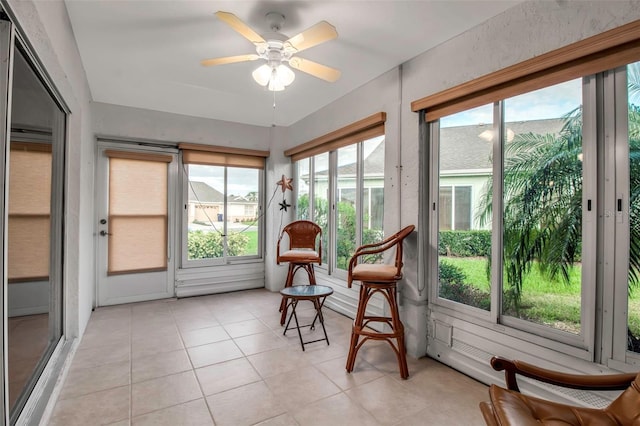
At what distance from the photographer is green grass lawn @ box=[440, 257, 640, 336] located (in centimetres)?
163

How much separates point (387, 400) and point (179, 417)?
4.21ft

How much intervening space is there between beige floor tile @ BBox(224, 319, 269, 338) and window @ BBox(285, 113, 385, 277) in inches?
45.2

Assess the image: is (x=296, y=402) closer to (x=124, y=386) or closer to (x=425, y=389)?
(x=425, y=389)

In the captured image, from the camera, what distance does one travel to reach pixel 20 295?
161 cm

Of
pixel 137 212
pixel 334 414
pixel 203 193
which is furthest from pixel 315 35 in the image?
pixel 137 212

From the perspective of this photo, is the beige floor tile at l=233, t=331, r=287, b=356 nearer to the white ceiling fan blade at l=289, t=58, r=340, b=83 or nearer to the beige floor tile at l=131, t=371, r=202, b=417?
the beige floor tile at l=131, t=371, r=202, b=417

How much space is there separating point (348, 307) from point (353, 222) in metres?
1.02

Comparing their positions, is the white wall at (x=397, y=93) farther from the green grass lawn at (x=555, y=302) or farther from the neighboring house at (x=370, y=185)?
the green grass lawn at (x=555, y=302)

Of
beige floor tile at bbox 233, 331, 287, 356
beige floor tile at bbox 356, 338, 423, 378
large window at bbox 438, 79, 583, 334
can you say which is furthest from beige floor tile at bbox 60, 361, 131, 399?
large window at bbox 438, 79, 583, 334

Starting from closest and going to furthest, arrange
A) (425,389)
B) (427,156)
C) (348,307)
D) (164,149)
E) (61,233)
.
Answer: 1. (425,389)
2. (61,233)
3. (427,156)
4. (348,307)
5. (164,149)

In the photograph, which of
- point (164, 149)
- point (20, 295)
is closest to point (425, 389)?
point (20, 295)

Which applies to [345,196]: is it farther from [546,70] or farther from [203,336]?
[546,70]

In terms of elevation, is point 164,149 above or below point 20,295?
above

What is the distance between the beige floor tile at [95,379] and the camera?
212cm
